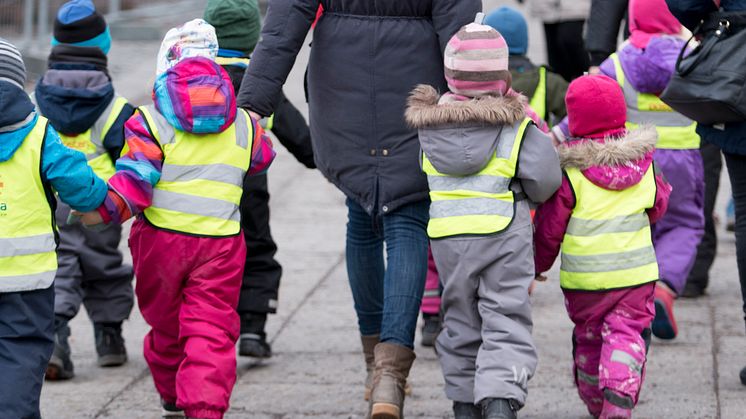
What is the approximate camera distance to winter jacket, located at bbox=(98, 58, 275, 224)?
4.80 m

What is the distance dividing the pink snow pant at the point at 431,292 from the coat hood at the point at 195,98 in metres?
1.70

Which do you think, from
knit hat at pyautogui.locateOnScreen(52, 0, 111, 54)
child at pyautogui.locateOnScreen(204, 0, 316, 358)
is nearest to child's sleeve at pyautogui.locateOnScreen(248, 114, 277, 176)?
child at pyautogui.locateOnScreen(204, 0, 316, 358)

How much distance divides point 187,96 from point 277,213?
184 inches

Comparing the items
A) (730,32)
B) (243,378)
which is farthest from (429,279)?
(730,32)

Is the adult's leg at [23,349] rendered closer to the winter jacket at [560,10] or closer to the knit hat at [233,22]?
the knit hat at [233,22]

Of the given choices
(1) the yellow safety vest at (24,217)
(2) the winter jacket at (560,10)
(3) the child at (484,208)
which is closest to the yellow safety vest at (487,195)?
(3) the child at (484,208)

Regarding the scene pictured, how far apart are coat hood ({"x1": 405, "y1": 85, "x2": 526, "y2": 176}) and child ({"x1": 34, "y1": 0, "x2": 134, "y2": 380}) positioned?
170 cm

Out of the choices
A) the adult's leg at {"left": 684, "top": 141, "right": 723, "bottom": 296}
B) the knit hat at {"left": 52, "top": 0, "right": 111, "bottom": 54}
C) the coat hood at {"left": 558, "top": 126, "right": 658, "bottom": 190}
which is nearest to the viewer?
the coat hood at {"left": 558, "top": 126, "right": 658, "bottom": 190}

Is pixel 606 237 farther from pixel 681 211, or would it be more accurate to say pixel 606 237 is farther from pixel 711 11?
pixel 681 211

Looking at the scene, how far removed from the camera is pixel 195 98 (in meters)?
4.86

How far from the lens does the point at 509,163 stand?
15.4 feet

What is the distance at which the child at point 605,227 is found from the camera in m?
4.89

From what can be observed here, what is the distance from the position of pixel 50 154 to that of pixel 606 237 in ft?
6.27

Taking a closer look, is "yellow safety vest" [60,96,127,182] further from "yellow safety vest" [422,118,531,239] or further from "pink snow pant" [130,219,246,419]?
"yellow safety vest" [422,118,531,239]
